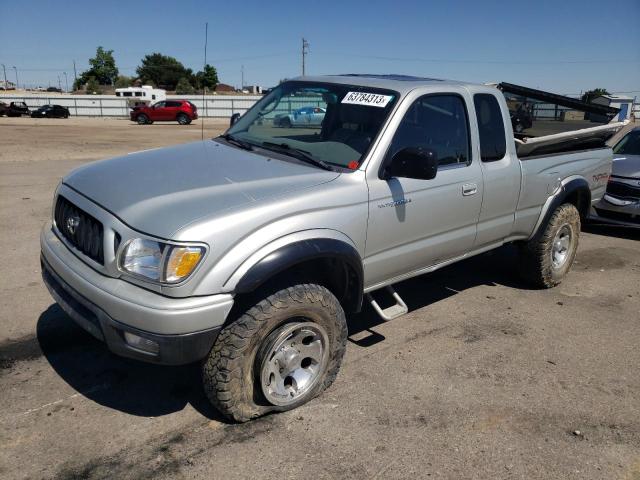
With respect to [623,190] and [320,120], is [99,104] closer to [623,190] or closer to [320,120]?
[623,190]

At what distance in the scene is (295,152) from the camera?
3.67m

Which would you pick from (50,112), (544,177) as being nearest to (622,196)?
(544,177)

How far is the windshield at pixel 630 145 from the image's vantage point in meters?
8.46

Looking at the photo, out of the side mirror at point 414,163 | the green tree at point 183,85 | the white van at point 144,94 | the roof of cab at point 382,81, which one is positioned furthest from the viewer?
the green tree at point 183,85

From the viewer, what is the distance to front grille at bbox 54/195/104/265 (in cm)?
287

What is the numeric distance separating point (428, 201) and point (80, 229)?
2.24 metres

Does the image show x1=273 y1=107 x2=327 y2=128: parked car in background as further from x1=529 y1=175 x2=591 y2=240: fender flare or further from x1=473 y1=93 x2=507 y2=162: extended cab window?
x1=529 y1=175 x2=591 y2=240: fender flare

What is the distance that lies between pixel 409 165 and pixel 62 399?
→ 8.40ft

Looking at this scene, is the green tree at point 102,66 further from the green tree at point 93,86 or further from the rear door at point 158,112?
the rear door at point 158,112

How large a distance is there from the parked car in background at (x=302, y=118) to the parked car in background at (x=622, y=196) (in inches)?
205

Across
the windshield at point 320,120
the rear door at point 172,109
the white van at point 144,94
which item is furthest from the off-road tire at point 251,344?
the white van at point 144,94

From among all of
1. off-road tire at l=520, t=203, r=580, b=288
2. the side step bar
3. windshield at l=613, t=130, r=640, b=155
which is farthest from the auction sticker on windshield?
windshield at l=613, t=130, r=640, b=155

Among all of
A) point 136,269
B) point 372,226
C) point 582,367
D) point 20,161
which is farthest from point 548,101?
point 20,161

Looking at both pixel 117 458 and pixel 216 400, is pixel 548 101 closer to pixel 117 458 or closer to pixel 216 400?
pixel 216 400
